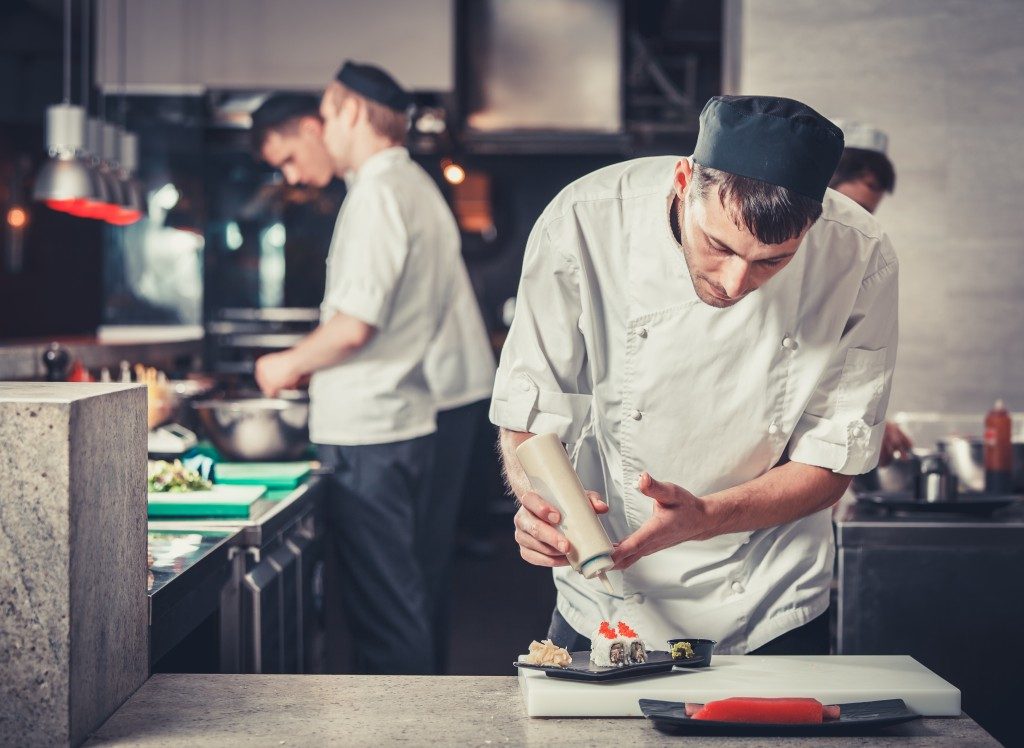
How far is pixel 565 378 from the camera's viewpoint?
5.20ft

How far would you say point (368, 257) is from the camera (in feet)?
9.10

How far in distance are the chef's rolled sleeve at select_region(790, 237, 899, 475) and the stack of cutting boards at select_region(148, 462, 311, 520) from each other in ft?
3.31

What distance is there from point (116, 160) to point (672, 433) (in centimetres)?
298

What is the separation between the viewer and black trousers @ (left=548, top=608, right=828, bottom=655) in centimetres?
163

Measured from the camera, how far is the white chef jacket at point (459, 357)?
3113mm

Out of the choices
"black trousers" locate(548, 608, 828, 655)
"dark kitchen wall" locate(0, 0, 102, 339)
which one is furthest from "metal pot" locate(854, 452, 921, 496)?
"dark kitchen wall" locate(0, 0, 102, 339)

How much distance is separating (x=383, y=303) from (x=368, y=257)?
0.41 feet

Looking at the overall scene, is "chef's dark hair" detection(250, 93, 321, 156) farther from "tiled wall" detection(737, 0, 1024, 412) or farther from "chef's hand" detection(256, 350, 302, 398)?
"tiled wall" detection(737, 0, 1024, 412)

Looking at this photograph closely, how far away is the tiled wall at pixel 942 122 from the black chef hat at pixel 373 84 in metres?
0.96

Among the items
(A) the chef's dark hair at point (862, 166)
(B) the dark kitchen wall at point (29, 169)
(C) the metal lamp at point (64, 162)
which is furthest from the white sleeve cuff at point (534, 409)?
(B) the dark kitchen wall at point (29, 169)

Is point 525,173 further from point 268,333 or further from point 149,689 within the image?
point 149,689

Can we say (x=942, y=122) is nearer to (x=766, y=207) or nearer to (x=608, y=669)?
(x=766, y=207)

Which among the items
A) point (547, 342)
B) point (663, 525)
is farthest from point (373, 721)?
point (547, 342)

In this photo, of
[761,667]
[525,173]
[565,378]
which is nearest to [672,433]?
[565,378]
